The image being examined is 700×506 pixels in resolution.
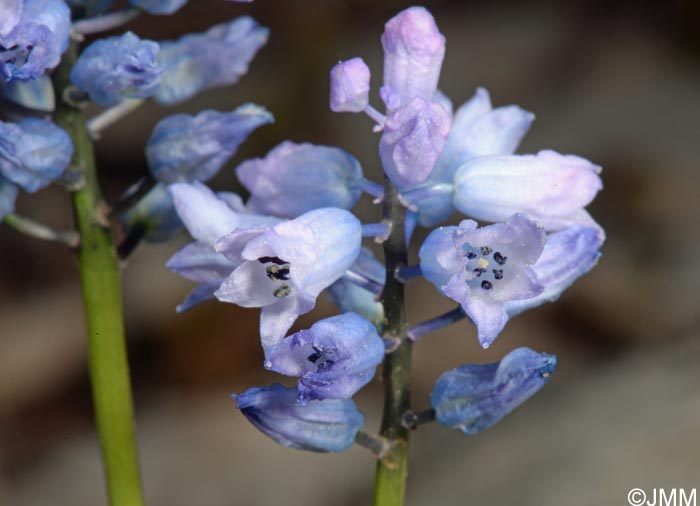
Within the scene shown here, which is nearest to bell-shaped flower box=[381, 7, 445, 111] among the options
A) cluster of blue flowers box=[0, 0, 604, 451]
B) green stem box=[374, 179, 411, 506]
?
cluster of blue flowers box=[0, 0, 604, 451]

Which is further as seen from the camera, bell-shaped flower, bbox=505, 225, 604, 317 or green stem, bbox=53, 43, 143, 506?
green stem, bbox=53, 43, 143, 506

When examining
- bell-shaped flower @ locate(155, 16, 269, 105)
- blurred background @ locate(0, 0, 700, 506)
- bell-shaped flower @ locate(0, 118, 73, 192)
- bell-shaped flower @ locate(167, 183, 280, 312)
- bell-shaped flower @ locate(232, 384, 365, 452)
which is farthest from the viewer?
blurred background @ locate(0, 0, 700, 506)

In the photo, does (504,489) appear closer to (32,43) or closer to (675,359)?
(675,359)

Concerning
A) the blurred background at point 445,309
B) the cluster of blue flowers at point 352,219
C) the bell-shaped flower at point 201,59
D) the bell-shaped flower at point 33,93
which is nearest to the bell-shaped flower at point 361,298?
the cluster of blue flowers at point 352,219

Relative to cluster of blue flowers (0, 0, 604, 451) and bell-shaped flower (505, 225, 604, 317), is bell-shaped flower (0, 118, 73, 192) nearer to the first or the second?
cluster of blue flowers (0, 0, 604, 451)

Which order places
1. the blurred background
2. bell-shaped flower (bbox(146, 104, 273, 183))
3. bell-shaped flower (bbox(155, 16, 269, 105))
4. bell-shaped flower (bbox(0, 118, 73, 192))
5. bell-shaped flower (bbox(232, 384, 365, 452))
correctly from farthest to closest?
the blurred background, bell-shaped flower (bbox(155, 16, 269, 105)), bell-shaped flower (bbox(146, 104, 273, 183)), bell-shaped flower (bbox(0, 118, 73, 192)), bell-shaped flower (bbox(232, 384, 365, 452))

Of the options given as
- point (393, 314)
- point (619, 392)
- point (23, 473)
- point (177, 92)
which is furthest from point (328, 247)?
point (23, 473)

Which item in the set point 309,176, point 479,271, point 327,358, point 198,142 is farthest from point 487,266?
point 198,142

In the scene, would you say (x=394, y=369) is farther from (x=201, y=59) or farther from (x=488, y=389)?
(x=201, y=59)
